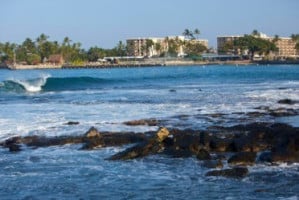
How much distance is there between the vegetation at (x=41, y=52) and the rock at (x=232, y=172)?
554ft

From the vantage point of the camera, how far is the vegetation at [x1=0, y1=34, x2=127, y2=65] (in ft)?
589

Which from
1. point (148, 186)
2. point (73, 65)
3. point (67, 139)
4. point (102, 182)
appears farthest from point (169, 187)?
point (73, 65)

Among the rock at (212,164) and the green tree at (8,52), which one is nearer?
the rock at (212,164)

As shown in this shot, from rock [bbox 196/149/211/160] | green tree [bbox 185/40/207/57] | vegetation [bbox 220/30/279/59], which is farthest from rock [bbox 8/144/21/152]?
green tree [bbox 185/40/207/57]

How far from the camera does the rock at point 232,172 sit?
11121 millimetres

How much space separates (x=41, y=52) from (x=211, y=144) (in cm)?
17383

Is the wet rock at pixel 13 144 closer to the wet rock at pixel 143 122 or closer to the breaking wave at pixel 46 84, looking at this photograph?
the wet rock at pixel 143 122

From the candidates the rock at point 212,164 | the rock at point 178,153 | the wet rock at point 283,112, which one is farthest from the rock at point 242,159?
the wet rock at point 283,112

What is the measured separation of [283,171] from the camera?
1141 cm

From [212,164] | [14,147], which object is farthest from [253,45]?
[212,164]

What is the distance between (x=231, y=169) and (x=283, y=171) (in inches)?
41.3

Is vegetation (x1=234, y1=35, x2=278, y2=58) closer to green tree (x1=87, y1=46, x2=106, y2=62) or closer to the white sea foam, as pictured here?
green tree (x1=87, y1=46, x2=106, y2=62)

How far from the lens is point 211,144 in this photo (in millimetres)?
14422

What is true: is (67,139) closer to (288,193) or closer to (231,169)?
(231,169)
